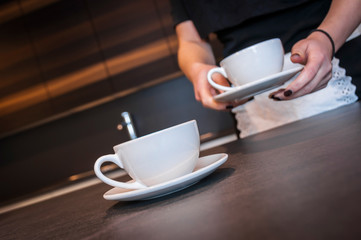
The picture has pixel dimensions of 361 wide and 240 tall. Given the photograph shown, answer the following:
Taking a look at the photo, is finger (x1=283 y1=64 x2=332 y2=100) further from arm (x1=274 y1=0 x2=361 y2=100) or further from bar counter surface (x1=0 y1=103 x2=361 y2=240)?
bar counter surface (x1=0 y1=103 x2=361 y2=240)

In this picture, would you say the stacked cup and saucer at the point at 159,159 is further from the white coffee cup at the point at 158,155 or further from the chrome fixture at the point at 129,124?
the chrome fixture at the point at 129,124

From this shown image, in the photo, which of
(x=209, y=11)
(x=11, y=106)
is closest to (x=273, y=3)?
(x=209, y=11)

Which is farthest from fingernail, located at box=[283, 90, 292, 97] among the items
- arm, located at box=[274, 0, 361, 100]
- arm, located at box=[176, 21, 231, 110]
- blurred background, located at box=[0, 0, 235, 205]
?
blurred background, located at box=[0, 0, 235, 205]

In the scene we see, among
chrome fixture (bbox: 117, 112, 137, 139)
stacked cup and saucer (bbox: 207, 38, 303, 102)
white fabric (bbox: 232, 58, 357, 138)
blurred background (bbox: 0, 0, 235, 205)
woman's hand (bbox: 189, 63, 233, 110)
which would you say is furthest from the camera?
blurred background (bbox: 0, 0, 235, 205)

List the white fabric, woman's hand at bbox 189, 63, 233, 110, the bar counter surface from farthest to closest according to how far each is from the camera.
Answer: the white fabric, woman's hand at bbox 189, 63, 233, 110, the bar counter surface

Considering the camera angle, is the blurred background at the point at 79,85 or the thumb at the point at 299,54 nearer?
the thumb at the point at 299,54

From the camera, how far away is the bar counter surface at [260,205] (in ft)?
0.82

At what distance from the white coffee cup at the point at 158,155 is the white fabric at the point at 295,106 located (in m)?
0.75

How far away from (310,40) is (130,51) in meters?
1.98

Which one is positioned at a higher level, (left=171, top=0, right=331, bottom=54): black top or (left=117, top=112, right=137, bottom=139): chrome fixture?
(left=171, top=0, right=331, bottom=54): black top

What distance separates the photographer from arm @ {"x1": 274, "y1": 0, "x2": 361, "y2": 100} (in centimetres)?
77

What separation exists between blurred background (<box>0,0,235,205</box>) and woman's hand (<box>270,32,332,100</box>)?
164 centimetres

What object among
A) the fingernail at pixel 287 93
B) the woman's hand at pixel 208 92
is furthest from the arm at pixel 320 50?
the woman's hand at pixel 208 92

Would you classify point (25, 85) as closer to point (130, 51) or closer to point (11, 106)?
point (11, 106)
